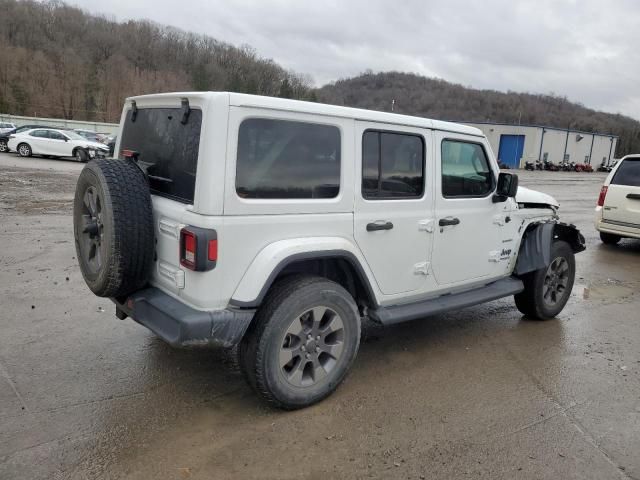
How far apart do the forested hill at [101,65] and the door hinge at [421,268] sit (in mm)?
79964

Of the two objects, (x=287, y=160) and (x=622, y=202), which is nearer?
(x=287, y=160)

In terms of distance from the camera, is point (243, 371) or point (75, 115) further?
point (75, 115)

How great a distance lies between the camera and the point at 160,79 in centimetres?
10106

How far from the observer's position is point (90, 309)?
17.1 ft

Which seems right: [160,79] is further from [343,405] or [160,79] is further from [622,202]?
[343,405]

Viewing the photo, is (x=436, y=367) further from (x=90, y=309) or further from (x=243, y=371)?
(x=90, y=309)

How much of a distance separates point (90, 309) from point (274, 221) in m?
3.00

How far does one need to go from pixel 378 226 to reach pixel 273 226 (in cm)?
89

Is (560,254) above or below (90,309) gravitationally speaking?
above

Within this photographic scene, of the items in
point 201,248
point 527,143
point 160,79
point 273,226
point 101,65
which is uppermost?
point 101,65

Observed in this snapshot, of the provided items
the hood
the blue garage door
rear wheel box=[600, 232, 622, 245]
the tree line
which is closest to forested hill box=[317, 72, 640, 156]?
the tree line

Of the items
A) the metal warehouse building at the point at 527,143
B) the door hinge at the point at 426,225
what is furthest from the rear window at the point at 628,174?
the metal warehouse building at the point at 527,143

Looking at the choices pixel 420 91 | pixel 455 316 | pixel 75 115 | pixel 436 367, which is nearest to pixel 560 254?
pixel 455 316

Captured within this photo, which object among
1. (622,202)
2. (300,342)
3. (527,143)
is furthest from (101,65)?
(300,342)
